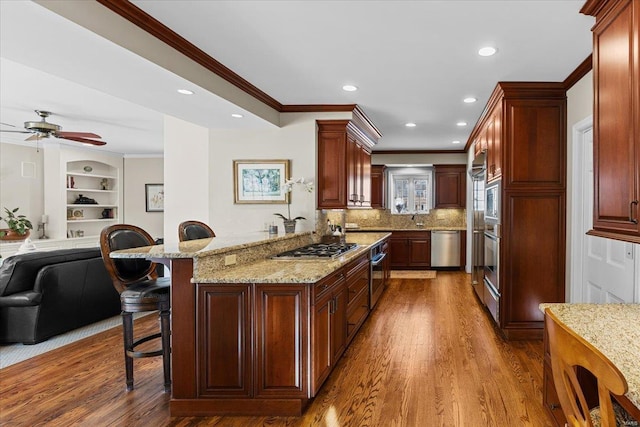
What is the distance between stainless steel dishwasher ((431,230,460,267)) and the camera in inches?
335

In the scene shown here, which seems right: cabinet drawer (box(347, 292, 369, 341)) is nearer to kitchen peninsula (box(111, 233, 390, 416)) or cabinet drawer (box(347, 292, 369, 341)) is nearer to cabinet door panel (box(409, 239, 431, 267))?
kitchen peninsula (box(111, 233, 390, 416))

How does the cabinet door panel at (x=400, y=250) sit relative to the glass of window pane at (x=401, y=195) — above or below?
below

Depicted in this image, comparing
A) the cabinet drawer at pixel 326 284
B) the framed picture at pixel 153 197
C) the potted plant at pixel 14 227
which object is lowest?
the cabinet drawer at pixel 326 284

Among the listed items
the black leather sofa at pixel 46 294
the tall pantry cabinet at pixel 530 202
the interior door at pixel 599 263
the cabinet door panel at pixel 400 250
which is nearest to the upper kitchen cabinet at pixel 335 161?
the tall pantry cabinet at pixel 530 202

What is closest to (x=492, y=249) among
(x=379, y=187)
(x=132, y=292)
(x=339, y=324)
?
(x=339, y=324)

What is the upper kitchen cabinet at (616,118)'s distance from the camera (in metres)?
1.76

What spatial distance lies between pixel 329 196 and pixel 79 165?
253 inches

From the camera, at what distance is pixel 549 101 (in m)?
3.93

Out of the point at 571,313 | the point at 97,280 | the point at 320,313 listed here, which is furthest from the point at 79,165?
the point at 571,313

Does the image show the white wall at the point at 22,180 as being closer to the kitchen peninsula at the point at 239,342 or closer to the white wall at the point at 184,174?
the white wall at the point at 184,174

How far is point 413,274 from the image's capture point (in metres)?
8.16

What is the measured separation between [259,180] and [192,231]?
1.04 metres

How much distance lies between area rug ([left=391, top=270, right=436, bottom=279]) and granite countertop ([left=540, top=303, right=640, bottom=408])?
5715mm

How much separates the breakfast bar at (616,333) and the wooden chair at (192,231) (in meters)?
3.15
